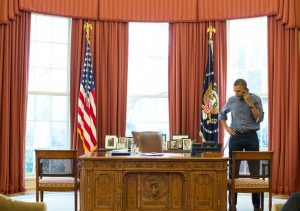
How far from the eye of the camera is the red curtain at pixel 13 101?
6844 mm

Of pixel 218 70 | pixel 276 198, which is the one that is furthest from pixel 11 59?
pixel 276 198

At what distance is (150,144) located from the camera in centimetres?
578

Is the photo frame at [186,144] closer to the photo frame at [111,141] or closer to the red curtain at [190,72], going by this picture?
the red curtain at [190,72]

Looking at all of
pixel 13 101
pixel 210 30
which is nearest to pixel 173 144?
pixel 210 30

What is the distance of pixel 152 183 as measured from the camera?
510cm

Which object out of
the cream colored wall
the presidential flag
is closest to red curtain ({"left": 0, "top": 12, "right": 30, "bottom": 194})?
the cream colored wall

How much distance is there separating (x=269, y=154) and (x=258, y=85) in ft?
9.11

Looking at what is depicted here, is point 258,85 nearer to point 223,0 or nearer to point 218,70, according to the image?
point 218,70

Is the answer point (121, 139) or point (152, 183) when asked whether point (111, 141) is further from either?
point (152, 183)

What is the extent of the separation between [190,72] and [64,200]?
117 inches

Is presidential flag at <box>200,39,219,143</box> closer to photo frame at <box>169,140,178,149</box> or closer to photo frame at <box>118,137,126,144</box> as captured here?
photo frame at <box>169,140,178,149</box>

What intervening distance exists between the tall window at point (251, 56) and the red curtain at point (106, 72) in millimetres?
1850

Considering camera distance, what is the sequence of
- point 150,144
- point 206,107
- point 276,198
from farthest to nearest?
1. point 206,107
2. point 276,198
3. point 150,144

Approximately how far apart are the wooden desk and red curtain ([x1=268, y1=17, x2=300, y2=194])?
236 centimetres
